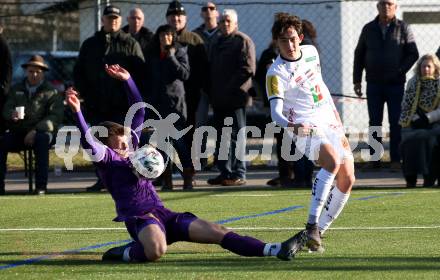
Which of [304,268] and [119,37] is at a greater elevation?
[119,37]

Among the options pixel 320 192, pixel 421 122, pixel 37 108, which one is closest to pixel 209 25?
pixel 37 108

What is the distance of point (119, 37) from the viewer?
15.0 metres

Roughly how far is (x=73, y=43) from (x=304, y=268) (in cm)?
3404

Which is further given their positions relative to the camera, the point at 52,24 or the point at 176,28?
the point at 52,24

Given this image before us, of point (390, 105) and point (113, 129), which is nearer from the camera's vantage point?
point (113, 129)

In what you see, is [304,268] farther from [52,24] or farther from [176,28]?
[52,24]

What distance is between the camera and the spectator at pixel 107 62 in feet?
48.7

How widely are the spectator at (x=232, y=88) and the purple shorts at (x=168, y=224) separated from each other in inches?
271

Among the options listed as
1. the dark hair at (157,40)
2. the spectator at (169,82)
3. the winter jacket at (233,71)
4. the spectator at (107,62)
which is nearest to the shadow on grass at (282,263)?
the spectator at (107,62)

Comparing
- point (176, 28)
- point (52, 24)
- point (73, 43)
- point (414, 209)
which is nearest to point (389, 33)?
point (176, 28)

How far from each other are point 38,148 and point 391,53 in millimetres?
5049

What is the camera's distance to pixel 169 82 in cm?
1503

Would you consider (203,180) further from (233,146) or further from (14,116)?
(14,116)

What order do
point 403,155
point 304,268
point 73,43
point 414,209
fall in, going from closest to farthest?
point 304,268
point 414,209
point 403,155
point 73,43
